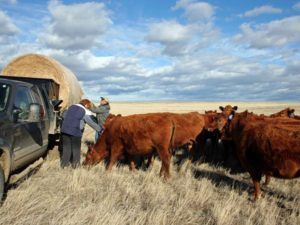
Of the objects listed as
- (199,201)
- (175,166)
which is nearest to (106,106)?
(175,166)

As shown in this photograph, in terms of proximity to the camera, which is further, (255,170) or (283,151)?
(255,170)

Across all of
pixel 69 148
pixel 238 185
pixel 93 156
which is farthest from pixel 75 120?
pixel 238 185

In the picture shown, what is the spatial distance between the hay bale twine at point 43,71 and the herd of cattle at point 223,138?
2533 mm

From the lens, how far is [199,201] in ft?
14.3

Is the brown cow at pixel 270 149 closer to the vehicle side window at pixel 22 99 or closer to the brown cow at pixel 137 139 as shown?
the brown cow at pixel 137 139

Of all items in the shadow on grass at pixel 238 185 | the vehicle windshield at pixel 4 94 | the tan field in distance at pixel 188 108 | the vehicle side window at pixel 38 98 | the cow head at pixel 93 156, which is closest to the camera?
the vehicle windshield at pixel 4 94

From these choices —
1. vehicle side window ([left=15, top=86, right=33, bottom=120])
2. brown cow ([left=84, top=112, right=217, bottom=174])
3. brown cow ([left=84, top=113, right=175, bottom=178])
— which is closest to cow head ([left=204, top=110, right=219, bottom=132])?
brown cow ([left=84, top=112, right=217, bottom=174])

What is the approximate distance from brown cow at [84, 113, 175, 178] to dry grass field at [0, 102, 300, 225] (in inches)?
21.7

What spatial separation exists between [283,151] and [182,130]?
2721mm

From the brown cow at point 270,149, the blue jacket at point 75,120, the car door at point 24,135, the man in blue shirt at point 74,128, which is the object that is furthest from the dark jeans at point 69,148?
the brown cow at point 270,149

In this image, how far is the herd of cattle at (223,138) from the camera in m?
4.15

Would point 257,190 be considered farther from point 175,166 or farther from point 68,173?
point 68,173

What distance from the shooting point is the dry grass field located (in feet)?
11.2

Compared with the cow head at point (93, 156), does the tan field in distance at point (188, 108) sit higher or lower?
higher
